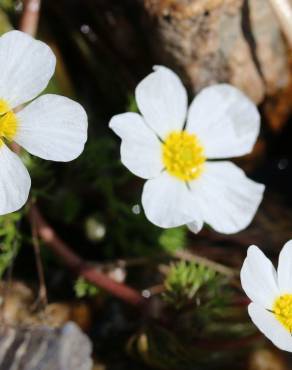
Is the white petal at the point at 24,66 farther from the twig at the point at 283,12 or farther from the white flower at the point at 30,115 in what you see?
the twig at the point at 283,12

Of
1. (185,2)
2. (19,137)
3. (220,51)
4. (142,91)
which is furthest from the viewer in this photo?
(220,51)

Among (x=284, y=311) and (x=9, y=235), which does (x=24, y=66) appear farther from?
(x=284, y=311)

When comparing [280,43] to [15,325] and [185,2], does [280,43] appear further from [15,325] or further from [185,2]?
[15,325]

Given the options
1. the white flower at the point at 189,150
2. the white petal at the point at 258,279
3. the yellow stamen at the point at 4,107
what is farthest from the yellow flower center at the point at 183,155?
the yellow stamen at the point at 4,107

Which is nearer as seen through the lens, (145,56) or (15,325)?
(15,325)

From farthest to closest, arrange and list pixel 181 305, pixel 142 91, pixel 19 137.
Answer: pixel 181 305 < pixel 142 91 < pixel 19 137

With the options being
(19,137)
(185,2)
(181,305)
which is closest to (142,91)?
(19,137)

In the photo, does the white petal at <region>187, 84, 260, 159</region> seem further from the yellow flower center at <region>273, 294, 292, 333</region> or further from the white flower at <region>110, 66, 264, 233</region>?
the yellow flower center at <region>273, 294, 292, 333</region>

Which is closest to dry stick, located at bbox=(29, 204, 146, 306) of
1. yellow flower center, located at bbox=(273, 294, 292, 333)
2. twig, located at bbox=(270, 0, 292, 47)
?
yellow flower center, located at bbox=(273, 294, 292, 333)
